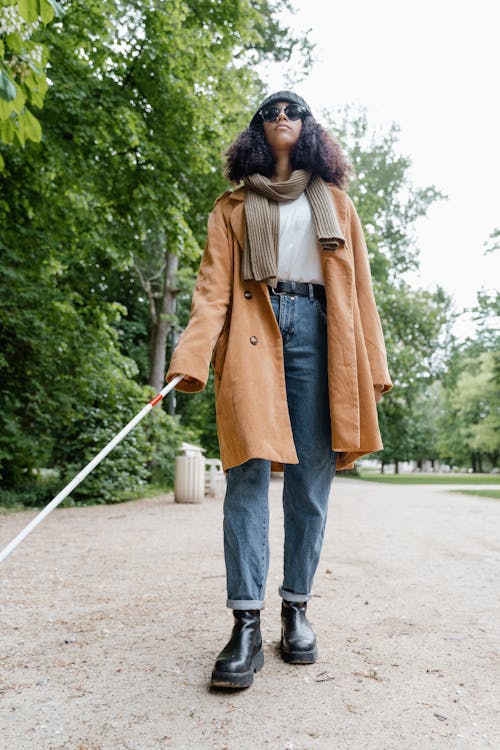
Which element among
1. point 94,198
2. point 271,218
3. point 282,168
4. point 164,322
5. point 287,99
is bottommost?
point 271,218

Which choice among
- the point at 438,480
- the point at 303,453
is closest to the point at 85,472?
the point at 303,453

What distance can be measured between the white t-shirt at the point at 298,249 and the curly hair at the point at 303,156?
0.84 feet

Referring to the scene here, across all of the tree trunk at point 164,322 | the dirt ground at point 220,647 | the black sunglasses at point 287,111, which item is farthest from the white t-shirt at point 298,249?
the tree trunk at point 164,322

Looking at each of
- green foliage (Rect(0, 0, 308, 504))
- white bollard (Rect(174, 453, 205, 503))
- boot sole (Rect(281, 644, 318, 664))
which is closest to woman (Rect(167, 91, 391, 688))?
boot sole (Rect(281, 644, 318, 664))

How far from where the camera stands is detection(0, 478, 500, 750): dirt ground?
1.87 m

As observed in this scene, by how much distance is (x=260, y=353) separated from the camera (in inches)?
94.1

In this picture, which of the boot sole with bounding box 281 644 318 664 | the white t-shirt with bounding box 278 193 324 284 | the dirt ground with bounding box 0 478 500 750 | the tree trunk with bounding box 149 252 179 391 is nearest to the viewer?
the dirt ground with bounding box 0 478 500 750

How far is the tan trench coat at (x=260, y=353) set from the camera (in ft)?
7.64

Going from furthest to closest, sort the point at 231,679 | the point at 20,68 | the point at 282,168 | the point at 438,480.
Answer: the point at 438,480, the point at 20,68, the point at 282,168, the point at 231,679

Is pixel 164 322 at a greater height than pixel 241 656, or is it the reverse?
pixel 164 322

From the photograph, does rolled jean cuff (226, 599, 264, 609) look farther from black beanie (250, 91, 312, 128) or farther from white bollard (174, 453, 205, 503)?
white bollard (174, 453, 205, 503)

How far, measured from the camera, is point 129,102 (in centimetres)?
866

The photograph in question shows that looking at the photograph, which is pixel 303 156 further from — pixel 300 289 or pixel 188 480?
pixel 188 480

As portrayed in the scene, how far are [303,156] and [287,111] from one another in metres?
0.21
